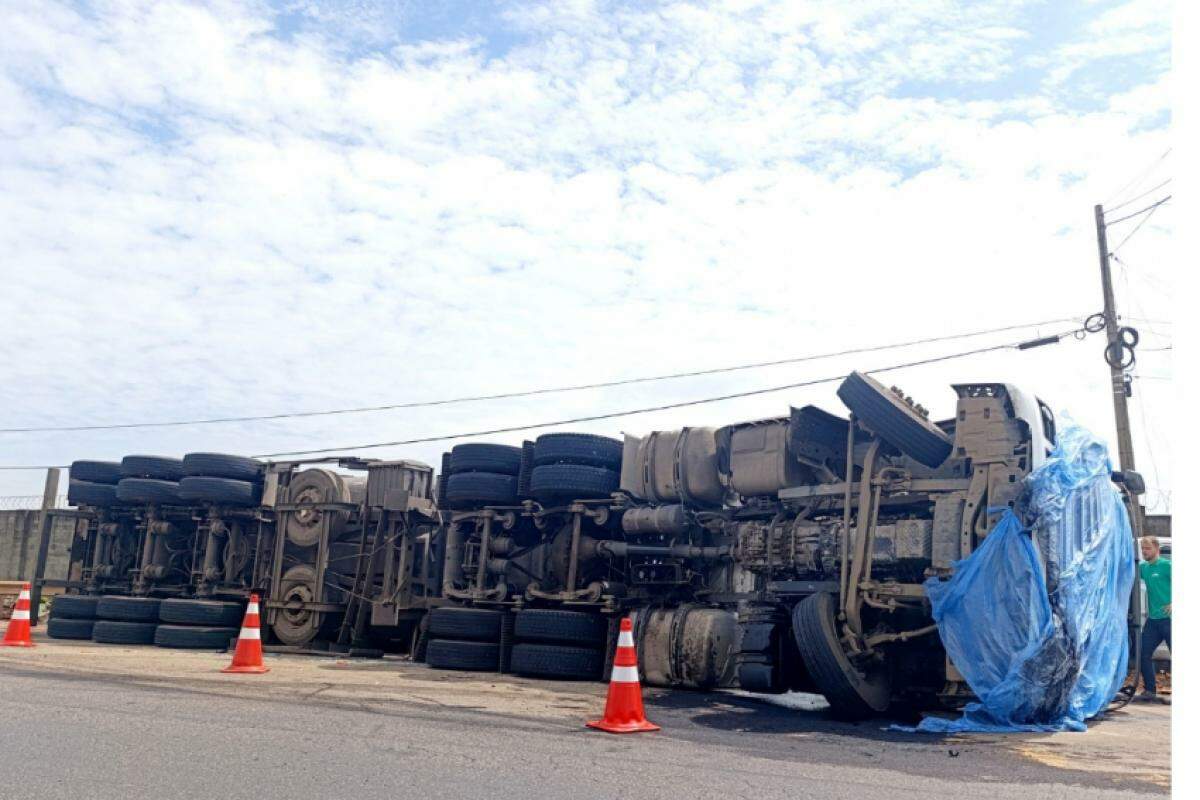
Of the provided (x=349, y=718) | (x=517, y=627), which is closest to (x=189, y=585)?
(x=517, y=627)

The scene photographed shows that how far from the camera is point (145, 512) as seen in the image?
51.6 feet

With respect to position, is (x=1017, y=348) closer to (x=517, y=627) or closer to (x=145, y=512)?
(x=517, y=627)

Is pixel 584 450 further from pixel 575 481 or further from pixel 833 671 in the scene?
pixel 833 671

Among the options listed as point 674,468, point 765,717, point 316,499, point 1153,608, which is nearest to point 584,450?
point 674,468

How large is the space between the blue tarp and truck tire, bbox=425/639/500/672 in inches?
214

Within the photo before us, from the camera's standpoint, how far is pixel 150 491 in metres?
15.1

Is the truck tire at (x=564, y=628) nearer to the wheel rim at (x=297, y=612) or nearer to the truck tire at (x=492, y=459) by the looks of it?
the truck tire at (x=492, y=459)

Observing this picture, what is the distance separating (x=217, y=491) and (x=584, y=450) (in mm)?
5988

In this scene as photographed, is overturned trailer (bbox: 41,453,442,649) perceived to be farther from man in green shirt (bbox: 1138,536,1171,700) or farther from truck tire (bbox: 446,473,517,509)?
man in green shirt (bbox: 1138,536,1171,700)

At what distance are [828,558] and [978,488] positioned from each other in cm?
149

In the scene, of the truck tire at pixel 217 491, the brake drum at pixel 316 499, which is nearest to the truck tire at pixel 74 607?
the truck tire at pixel 217 491

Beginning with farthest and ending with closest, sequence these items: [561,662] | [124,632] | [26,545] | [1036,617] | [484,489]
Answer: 1. [26,545]
2. [124,632]
3. [484,489]
4. [561,662]
5. [1036,617]

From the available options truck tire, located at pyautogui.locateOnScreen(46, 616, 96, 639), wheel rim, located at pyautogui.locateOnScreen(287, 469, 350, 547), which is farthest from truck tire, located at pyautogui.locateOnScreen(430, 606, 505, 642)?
truck tire, located at pyautogui.locateOnScreen(46, 616, 96, 639)

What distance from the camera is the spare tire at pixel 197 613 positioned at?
13703 mm
